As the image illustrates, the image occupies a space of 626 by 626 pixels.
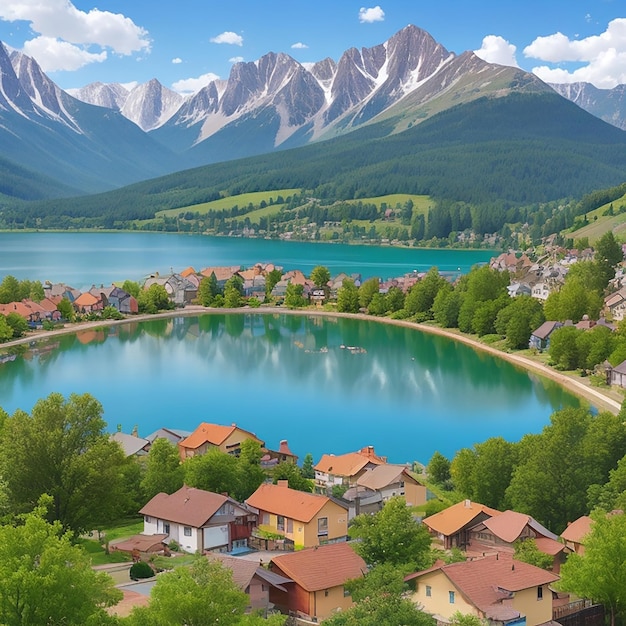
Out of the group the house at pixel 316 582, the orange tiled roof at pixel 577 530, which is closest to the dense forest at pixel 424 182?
the orange tiled roof at pixel 577 530

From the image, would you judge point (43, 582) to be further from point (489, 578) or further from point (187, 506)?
point (187, 506)

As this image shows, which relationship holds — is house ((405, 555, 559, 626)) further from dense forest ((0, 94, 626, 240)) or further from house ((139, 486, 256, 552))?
dense forest ((0, 94, 626, 240))

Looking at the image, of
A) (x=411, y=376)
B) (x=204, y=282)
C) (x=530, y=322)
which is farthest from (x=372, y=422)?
(x=204, y=282)

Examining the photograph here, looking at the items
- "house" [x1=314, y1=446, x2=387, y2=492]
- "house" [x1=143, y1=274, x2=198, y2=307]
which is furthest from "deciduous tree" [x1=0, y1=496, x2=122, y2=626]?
"house" [x1=143, y1=274, x2=198, y2=307]

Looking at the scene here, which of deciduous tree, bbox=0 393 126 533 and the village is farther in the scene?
deciduous tree, bbox=0 393 126 533

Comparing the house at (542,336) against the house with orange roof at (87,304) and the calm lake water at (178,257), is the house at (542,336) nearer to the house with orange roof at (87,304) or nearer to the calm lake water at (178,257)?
the house with orange roof at (87,304)

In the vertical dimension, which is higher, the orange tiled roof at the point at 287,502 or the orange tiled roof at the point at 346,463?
the orange tiled roof at the point at 287,502
